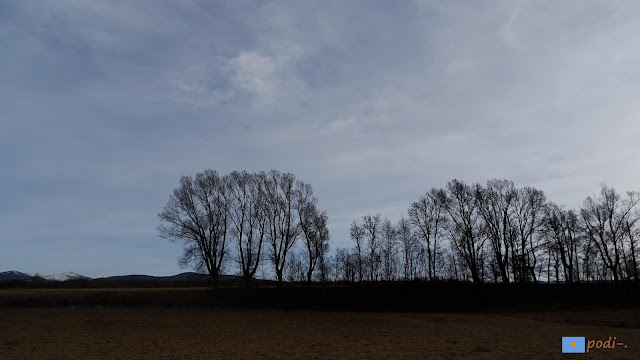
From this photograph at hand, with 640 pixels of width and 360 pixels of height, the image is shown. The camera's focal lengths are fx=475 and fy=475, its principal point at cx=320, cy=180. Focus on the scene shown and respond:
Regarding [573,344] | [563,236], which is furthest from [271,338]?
[563,236]

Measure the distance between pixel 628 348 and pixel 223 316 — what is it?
2719 cm

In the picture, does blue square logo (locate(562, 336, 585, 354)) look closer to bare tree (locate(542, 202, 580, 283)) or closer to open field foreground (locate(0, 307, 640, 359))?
open field foreground (locate(0, 307, 640, 359))

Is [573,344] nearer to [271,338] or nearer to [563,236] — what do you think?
[271,338]

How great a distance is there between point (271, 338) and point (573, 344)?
14.6 meters

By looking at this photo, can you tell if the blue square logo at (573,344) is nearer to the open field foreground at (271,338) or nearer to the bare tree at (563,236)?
the open field foreground at (271,338)

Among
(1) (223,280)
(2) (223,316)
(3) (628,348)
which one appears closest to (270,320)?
(2) (223,316)

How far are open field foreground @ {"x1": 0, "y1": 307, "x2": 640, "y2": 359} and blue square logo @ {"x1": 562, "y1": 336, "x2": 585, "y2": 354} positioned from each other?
53 cm

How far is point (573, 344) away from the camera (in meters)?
22.0

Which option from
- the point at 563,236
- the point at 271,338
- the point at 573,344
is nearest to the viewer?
the point at 573,344

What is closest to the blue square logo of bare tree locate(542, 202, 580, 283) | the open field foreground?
the open field foreground

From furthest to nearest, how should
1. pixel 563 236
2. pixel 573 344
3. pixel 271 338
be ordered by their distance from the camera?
pixel 563 236
pixel 271 338
pixel 573 344

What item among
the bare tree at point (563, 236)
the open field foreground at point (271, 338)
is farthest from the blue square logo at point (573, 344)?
the bare tree at point (563, 236)

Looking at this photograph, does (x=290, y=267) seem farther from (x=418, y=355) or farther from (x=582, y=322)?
(x=418, y=355)

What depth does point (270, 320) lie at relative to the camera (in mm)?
34875
